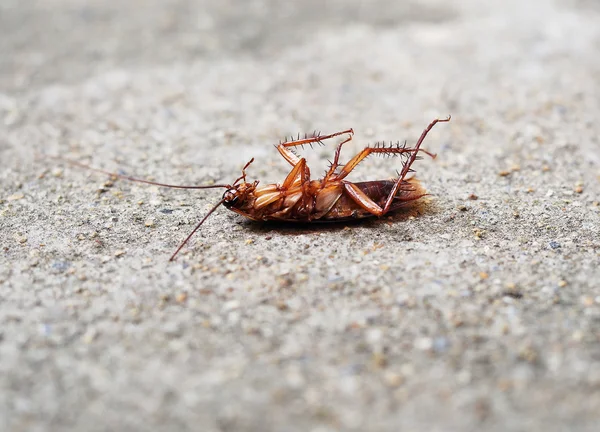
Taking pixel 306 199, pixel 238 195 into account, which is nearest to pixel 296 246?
pixel 306 199

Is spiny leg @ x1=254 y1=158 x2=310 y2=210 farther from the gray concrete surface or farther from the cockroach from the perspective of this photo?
the gray concrete surface

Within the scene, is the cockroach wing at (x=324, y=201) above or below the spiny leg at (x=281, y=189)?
below

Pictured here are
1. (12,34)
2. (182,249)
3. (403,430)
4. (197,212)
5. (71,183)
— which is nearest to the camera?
(403,430)

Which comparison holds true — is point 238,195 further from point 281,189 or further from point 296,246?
point 296,246

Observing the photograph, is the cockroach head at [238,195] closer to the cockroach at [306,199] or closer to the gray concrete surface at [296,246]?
the cockroach at [306,199]

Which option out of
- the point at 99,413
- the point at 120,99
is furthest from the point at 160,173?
the point at 99,413

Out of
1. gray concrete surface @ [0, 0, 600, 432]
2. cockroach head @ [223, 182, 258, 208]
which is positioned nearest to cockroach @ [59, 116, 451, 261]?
cockroach head @ [223, 182, 258, 208]

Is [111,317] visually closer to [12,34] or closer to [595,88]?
[595,88]

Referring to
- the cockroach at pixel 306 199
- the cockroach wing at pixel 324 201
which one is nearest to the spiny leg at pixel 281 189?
the cockroach at pixel 306 199
